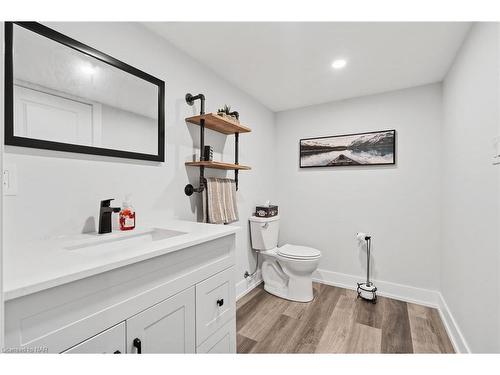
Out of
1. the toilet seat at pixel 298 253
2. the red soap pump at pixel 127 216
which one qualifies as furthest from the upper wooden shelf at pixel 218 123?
the toilet seat at pixel 298 253

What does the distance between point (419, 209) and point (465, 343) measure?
1164 millimetres

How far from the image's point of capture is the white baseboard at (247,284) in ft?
7.76

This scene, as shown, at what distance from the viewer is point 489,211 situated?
121cm

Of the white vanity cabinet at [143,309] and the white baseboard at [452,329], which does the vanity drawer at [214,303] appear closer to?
the white vanity cabinet at [143,309]

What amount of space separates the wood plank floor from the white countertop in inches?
45.9

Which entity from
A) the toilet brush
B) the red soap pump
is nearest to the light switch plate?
the red soap pump

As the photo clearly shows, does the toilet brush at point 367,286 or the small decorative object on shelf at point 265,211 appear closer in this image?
the toilet brush at point 367,286

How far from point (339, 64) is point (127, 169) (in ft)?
5.88

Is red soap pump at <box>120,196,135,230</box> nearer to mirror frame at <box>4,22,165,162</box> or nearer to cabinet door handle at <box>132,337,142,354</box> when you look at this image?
mirror frame at <box>4,22,165,162</box>

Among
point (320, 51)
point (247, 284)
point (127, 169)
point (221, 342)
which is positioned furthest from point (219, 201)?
→ point (320, 51)

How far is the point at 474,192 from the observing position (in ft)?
4.60

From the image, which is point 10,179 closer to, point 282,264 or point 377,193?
point 282,264

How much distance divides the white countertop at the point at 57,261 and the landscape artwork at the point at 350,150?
207 cm
